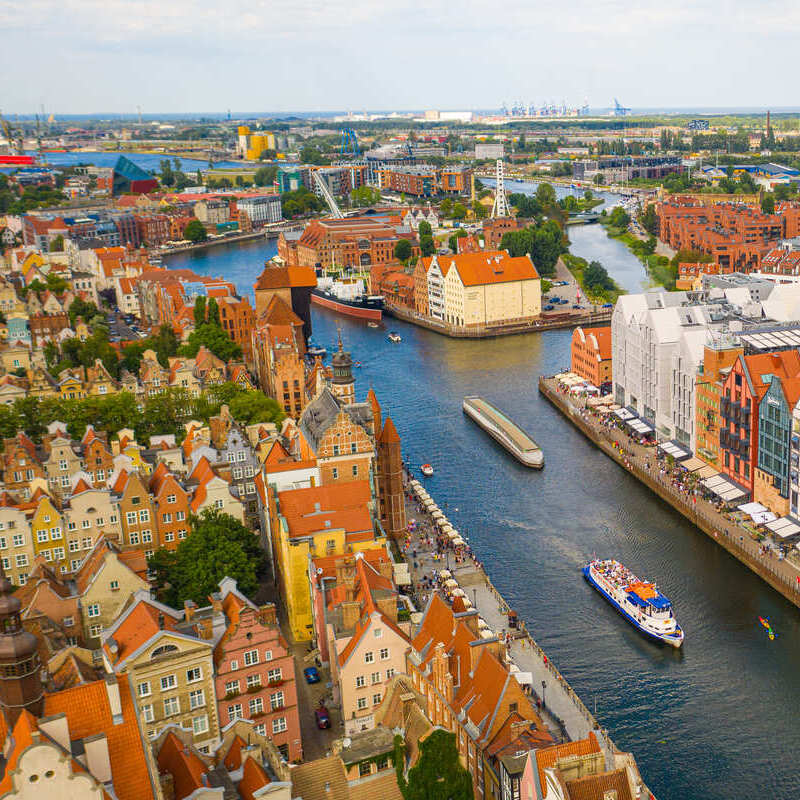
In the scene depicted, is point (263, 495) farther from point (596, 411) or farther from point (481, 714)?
point (596, 411)

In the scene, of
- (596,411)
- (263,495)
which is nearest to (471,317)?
(596,411)

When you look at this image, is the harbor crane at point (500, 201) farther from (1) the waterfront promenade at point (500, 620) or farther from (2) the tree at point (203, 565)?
(2) the tree at point (203, 565)

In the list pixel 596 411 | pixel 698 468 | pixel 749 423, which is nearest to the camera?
pixel 749 423

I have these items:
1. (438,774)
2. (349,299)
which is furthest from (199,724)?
(349,299)

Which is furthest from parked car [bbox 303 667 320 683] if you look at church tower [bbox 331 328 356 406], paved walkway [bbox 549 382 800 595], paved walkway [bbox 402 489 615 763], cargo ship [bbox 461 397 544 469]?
cargo ship [bbox 461 397 544 469]

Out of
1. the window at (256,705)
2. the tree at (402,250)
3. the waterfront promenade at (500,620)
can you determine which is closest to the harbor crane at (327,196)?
the tree at (402,250)

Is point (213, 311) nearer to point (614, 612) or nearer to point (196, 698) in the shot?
point (614, 612)

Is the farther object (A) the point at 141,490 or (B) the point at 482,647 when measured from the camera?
(A) the point at 141,490

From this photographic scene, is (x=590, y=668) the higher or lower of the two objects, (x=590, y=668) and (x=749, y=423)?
the lower

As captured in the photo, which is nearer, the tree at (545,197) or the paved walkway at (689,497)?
the paved walkway at (689,497)
